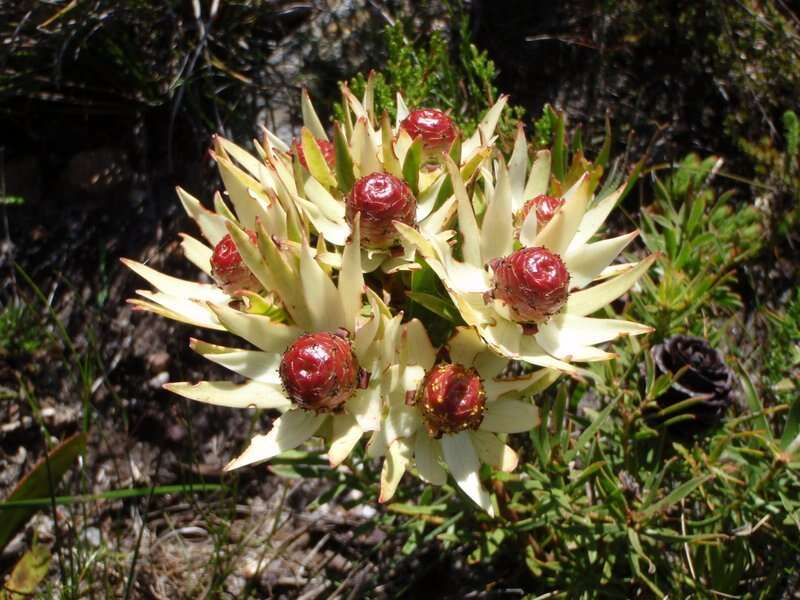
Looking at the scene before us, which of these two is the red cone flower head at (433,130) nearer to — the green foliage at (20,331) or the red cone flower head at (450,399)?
the red cone flower head at (450,399)

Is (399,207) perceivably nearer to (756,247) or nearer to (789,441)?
(789,441)

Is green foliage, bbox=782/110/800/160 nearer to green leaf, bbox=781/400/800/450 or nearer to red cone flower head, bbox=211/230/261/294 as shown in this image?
green leaf, bbox=781/400/800/450

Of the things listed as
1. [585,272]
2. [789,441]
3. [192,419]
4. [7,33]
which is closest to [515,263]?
[585,272]

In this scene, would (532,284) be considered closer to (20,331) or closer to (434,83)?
(434,83)

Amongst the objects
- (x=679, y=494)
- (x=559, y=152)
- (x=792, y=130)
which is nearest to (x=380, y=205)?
(x=559, y=152)

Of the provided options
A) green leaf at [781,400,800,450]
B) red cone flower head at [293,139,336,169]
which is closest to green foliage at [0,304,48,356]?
red cone flower head at [293,139,336,169]

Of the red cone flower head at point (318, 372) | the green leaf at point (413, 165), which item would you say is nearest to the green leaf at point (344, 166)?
the green leaf at point (413, 165)
